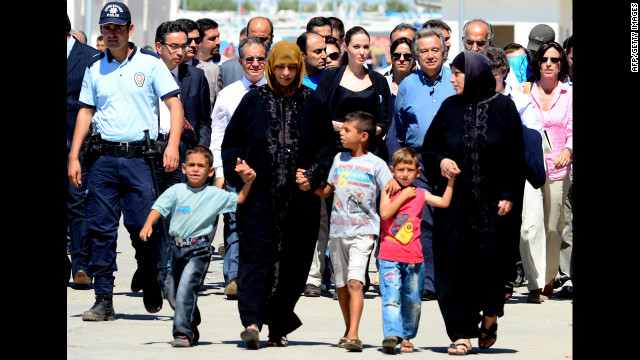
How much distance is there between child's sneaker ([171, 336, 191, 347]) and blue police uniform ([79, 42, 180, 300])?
1361mm

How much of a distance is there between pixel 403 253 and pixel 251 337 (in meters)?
1.14

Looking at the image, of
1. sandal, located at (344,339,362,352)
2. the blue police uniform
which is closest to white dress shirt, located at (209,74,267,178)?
the blue police uniform

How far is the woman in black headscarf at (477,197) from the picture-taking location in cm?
918

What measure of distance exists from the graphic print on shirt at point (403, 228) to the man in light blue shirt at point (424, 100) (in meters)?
2.71

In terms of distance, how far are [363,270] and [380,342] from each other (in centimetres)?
55

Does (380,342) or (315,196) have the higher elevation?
(315,196)

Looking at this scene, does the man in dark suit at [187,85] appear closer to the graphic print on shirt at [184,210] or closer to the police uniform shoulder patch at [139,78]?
the police uniform shoulder patch at [139,78]

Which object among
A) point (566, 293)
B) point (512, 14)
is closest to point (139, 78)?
point (566, 293)

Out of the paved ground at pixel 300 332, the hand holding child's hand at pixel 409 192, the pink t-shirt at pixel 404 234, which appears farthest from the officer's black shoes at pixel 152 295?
the hand holding child's hand at pixel 409 192

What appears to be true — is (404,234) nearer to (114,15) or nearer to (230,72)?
(114,15)
